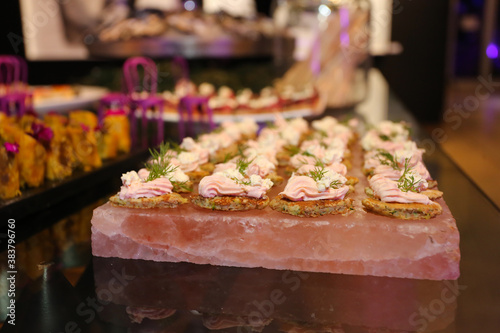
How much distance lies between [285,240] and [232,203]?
23 centimetres

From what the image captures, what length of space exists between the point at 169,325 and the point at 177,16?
5.26 m

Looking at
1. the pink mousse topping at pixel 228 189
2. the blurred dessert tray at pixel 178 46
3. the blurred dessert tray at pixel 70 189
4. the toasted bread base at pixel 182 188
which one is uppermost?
the blurred dessert tray at pixel 178 46

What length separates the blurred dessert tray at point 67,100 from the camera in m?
5.36

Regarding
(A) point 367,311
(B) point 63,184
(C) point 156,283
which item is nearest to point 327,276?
(A) point 367,311

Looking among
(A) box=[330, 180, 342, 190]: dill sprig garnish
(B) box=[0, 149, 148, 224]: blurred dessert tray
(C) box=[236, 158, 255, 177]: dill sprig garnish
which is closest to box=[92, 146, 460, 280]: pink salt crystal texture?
(A) box=[330, 180, 342, 190]: dill sprig garnish

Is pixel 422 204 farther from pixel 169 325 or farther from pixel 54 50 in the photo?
pixel 54 50

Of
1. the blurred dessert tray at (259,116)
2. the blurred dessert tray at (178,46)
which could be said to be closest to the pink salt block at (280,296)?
the blurred dessert tray at (259,116)

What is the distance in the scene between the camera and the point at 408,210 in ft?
6.45

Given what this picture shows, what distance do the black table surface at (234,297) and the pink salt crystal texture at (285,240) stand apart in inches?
1.6

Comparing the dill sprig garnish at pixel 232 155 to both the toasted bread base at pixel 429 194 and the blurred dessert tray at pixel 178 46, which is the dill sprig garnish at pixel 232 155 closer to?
the toasted bread base at pixel 429 194

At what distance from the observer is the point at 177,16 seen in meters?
6.43

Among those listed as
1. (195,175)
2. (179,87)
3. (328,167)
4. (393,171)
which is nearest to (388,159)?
(393,171)

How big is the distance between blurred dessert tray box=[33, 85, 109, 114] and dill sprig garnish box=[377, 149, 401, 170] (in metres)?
3.62

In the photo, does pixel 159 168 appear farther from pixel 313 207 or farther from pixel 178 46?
pixel 178 46
